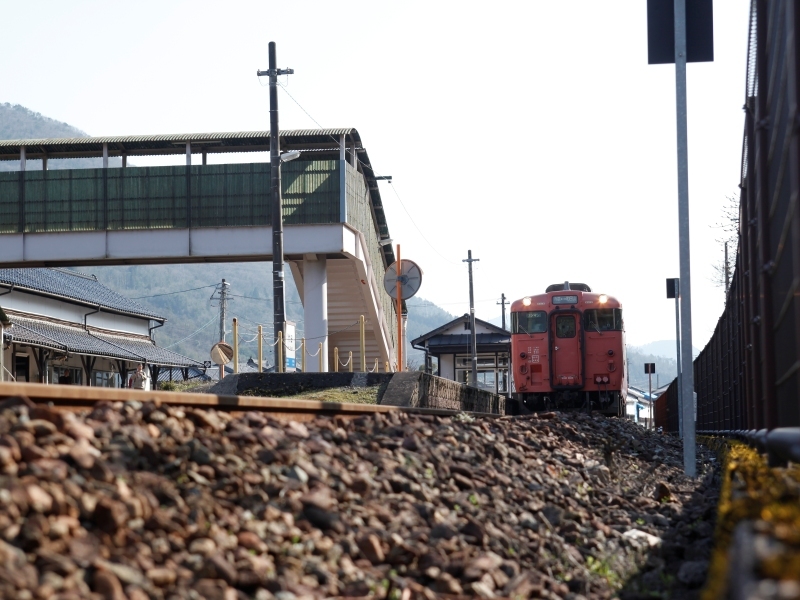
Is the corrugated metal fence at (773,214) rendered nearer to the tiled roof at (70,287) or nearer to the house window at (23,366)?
the house window at (23,366)

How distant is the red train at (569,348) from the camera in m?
19.8

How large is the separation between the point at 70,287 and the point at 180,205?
871 cm

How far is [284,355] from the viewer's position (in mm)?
20203

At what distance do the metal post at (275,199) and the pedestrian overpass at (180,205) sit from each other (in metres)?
3.31

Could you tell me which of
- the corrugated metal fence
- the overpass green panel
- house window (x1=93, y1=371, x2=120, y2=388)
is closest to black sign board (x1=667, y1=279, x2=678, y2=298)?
the corrugated metal fence

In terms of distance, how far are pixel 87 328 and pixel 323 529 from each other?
29474 millimetres

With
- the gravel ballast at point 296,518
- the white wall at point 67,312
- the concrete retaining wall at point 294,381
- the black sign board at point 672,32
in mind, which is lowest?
the gravel ballast at point 296,518

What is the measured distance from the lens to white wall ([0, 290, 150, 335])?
27.7 meters

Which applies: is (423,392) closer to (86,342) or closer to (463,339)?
(86,342)

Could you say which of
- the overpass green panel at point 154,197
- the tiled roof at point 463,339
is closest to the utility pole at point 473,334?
the tiled roof at point 463,339

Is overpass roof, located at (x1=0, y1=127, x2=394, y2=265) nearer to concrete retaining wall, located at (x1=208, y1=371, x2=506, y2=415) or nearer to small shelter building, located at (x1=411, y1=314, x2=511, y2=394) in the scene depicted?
A: concrete retaining wall, located at (x1=208, y1=371, x2=506, y2=415)

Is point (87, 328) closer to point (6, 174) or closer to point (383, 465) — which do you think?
point (6, 174)

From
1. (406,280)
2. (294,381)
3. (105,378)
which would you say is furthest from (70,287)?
(294,381)

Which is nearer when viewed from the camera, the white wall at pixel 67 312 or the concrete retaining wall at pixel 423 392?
the concrete retaining wall at pixel 423 392
